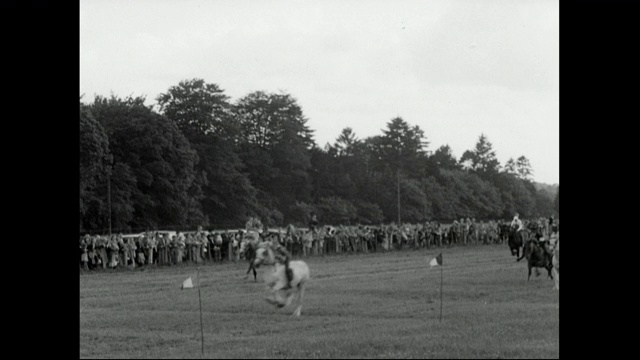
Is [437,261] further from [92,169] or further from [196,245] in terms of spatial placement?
[92,169]

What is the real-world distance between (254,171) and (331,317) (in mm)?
10098

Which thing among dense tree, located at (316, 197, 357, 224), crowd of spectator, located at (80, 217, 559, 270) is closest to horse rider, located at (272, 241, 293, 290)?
dense tree, located at (316, 197, 357, 224)

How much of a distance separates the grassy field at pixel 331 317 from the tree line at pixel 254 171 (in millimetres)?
2738

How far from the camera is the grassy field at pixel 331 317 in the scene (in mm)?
16344

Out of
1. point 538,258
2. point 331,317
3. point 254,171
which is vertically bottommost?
point 331,317

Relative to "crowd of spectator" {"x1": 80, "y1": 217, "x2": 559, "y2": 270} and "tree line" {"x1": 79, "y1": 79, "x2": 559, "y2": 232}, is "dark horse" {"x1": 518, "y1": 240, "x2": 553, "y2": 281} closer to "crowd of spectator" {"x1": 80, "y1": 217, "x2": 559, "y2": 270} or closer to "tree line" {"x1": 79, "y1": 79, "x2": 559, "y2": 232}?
"crowd of spectator" {"x1": 80, "y1": 217, "x2": 559, "y2": 270}

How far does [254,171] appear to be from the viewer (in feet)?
98.0

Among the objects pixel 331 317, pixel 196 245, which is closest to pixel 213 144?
pixel 196 245

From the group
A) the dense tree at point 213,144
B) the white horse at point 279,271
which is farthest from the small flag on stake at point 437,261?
the dense tree at point 213,144

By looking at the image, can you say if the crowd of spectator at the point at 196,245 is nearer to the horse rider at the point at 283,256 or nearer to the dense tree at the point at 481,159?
the dense tree at the point at 481,159
